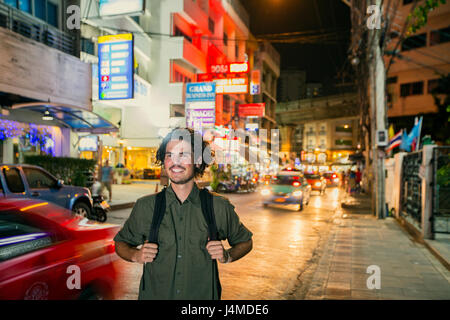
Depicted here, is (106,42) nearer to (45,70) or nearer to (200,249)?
(45,70)

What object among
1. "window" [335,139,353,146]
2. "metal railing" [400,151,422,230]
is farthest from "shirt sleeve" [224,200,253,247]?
"window" [335,139,353,146]

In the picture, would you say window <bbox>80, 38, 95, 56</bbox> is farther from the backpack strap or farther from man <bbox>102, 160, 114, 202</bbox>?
the backpack strap

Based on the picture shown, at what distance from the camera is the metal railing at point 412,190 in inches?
398

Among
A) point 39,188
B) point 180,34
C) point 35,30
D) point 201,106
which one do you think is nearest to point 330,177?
point 201,106

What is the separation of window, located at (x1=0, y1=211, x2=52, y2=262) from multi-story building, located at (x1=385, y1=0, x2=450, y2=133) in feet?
107

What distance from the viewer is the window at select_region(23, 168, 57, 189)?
9.11 m

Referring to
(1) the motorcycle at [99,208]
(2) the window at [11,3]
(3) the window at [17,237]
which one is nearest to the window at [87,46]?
(2) the window at [11,3]

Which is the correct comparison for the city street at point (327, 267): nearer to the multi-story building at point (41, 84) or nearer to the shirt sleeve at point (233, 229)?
the shirt sleeve at point (233, 229)

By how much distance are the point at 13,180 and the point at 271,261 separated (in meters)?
6.29

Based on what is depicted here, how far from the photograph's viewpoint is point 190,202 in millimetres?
2400

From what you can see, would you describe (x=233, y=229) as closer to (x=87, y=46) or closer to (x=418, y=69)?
(x=87, y=46)

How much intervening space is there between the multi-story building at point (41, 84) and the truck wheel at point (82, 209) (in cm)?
502
